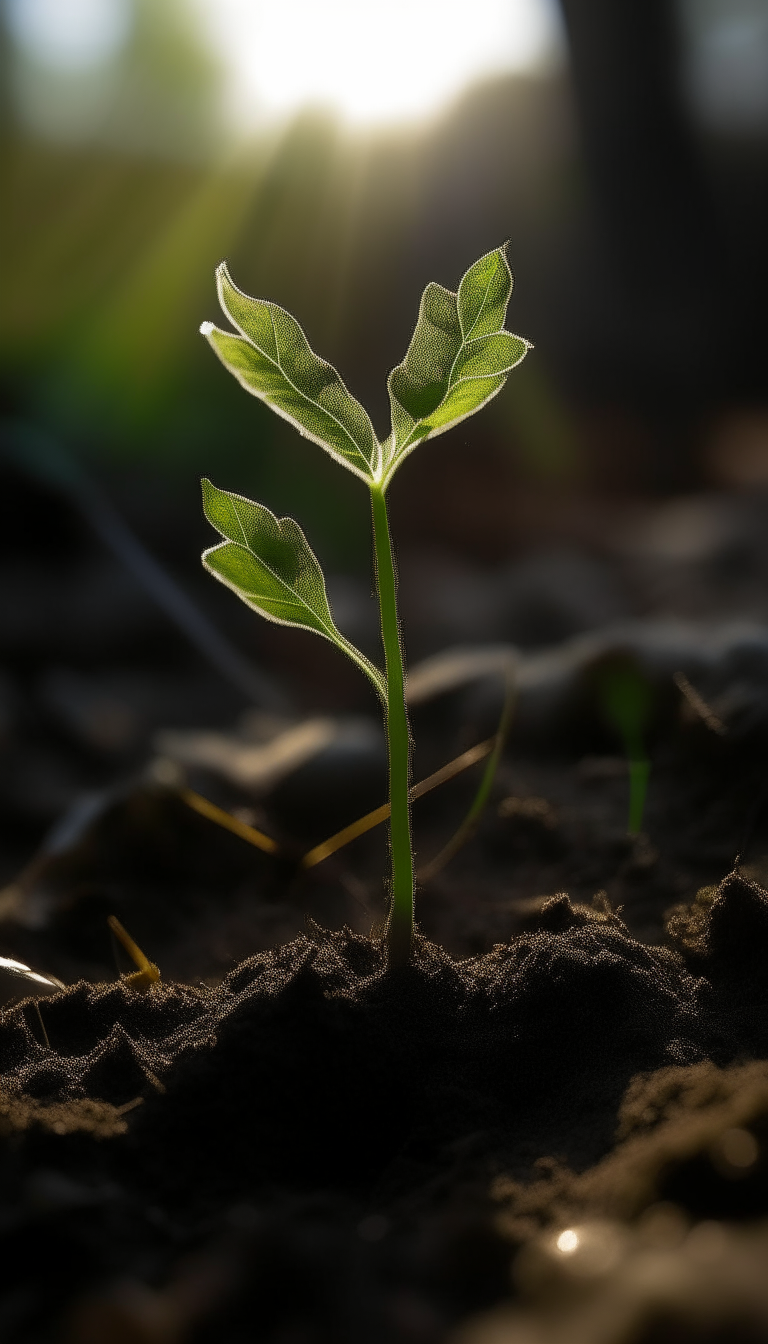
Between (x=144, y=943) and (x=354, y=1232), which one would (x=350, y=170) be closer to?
(x=144, y=943)

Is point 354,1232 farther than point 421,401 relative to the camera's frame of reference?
No

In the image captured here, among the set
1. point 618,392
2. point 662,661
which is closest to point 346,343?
point 618,392

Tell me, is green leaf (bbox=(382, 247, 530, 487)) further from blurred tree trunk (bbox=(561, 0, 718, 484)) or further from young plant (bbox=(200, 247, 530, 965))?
blurred tree trunk (bbox=(561, 0, 718, 484))

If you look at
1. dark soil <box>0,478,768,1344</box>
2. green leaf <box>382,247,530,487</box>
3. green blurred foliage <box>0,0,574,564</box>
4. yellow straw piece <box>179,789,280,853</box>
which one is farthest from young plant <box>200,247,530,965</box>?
green blurred foliage <box>0,0,574,564</box>

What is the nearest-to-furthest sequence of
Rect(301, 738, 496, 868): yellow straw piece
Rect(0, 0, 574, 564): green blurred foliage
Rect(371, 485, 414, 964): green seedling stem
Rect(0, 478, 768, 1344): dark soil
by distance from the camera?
Rect(0, 478, 768, 1344): dark soil, Rect(371, 485, 414, 964): green seedling stem, Rect(301, 738, 496, 868): yellow straw piece, Rect(0, 0, 574, 564): green blurred foliage

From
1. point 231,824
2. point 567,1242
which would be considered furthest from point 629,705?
point 567,1242

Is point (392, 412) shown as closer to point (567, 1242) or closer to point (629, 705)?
point (567, 1242)
